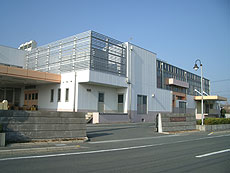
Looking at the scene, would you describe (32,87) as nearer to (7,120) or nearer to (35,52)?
(35,52)

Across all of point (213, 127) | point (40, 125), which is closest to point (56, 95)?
point (40, 125)

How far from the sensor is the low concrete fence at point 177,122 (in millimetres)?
19375

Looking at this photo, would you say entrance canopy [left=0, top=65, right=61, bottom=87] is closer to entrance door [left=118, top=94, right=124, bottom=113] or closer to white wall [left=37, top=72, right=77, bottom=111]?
white wall [left=37, top=72, right=77, bottom=111]

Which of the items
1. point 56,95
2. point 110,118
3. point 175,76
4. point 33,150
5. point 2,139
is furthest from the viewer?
point 175,76

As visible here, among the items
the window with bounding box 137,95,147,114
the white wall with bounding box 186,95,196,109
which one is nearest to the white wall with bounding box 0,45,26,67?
the window with bounding box 137,95,147,114

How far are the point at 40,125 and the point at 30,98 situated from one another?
2538 centimetres

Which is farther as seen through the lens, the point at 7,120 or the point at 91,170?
the point at 7,120

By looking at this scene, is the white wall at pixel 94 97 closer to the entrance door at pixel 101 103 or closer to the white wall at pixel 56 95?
the entrance door at pixel 101 103

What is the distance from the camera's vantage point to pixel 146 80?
118 feet

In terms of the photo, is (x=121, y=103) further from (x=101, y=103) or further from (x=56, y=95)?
(x=56, y=95)

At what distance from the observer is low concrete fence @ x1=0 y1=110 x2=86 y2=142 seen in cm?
1068

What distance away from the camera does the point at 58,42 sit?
31734 mm

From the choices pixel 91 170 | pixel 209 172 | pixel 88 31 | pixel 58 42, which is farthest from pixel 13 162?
pixel 58 42

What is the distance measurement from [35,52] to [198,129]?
88.1 feet
